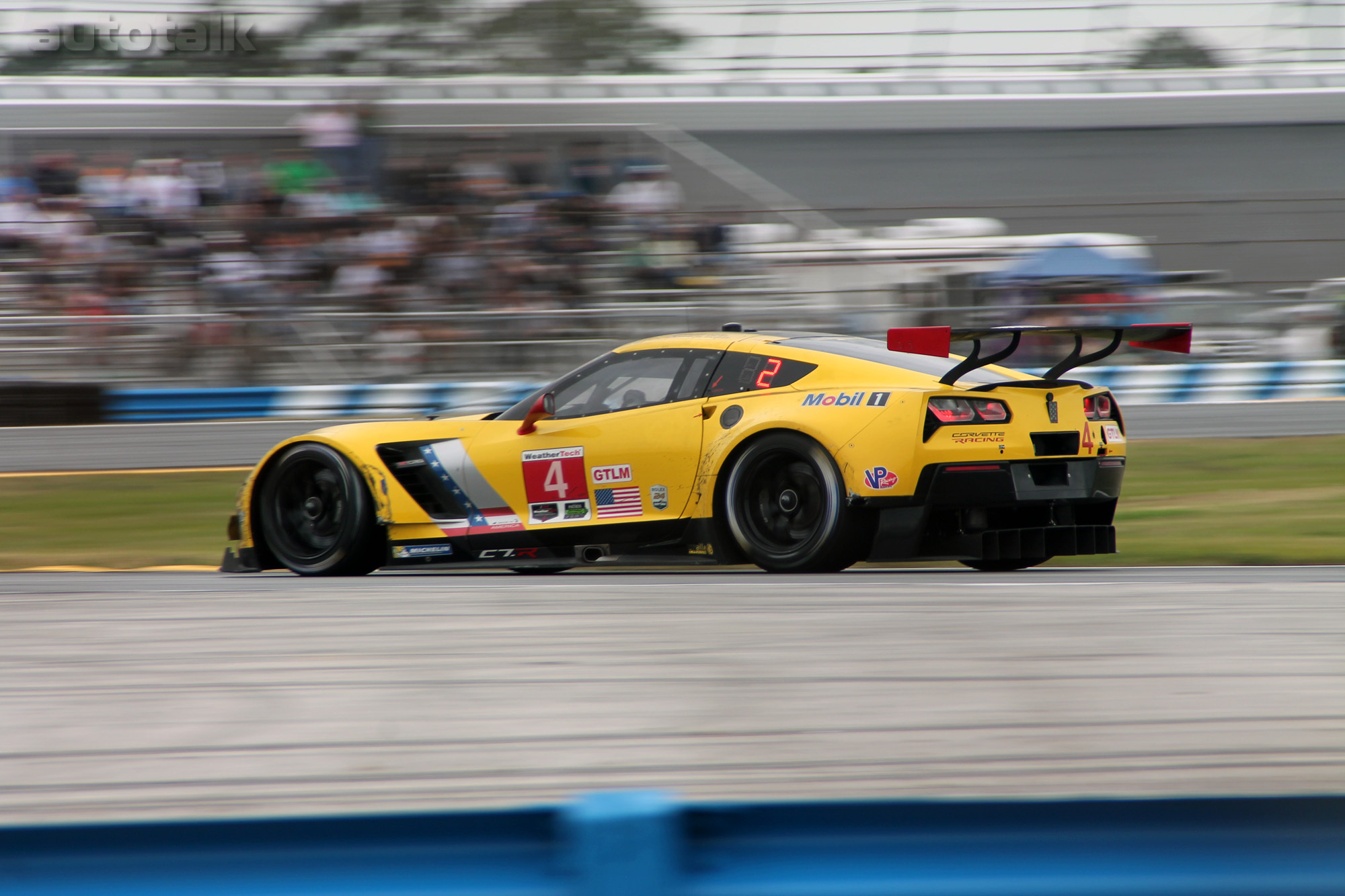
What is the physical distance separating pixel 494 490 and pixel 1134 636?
3.56 meters

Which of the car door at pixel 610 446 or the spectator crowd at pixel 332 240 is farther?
the spectator crowd at pixel 332 240

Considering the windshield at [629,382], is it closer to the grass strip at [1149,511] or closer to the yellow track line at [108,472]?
the grass strip at [1149,511]

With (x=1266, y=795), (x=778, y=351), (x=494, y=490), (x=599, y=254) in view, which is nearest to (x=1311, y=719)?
(x=1266, y=795)

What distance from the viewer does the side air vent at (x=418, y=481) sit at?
6.56m

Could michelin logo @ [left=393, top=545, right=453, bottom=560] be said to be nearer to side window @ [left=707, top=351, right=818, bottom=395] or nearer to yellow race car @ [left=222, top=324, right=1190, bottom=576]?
yellow race car @ [left=222, top=324, right=1190, bottom=576]

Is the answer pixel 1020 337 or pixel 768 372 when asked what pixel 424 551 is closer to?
pixel 768 372

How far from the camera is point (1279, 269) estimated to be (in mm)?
13172

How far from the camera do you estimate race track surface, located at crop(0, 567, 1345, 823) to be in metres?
2.23

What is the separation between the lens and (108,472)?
11.4m

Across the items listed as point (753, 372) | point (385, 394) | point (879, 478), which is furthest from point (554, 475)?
point (385, 394)

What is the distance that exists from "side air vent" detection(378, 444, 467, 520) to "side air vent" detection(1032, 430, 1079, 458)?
254 cm

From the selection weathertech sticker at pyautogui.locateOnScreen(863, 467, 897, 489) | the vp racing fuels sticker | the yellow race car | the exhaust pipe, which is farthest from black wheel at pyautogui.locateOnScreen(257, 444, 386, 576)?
weathertech sticker at pyautogui.locateOnScreen(863, 467, 897, 489)

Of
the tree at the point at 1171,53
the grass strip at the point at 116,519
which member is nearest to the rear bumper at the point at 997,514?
the grass strip at the point at 116,519

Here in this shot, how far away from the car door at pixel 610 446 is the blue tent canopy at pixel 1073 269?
24.8 ft
